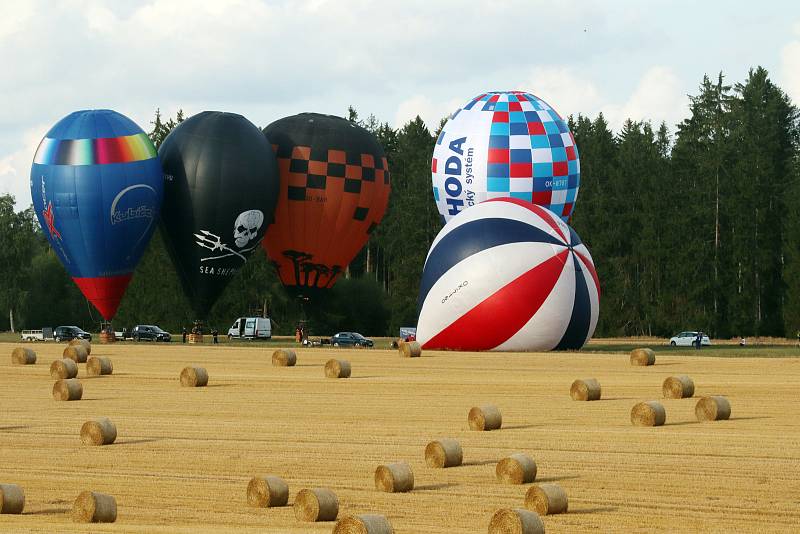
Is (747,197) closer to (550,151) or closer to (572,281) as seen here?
(550,151)

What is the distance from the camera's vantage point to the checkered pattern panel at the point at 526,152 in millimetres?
57844

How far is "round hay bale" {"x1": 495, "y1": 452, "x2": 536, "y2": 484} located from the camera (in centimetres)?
2094

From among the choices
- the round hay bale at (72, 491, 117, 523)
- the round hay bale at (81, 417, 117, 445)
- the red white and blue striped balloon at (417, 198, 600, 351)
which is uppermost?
the red white and blue striped balloon at (417, 198, 600, 351)

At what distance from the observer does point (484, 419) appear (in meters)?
27.4

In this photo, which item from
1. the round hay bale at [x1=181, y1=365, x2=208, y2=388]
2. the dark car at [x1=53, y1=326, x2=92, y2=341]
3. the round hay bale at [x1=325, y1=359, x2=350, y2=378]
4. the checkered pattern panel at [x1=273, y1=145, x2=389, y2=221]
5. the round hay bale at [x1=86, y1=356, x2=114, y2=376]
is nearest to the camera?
the round hay bale at [x1=181, y1=365, x2=208, y2=388]

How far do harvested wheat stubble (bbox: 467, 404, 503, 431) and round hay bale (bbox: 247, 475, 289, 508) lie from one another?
8513mm

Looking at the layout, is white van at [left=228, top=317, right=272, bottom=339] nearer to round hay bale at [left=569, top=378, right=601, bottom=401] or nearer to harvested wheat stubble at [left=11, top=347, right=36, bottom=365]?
harvested wheat stubble at [left=11, top=347, right=36, bottom=365]

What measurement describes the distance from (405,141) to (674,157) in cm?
2354

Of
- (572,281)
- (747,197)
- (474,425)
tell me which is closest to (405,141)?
(747,197)

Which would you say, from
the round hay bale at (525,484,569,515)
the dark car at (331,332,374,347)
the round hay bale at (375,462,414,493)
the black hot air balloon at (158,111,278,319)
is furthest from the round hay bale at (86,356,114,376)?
the dark car at (331,332,374,347)

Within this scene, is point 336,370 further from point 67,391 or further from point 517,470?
point 517,470

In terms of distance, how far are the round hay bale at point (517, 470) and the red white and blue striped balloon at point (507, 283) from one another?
26.3 meters

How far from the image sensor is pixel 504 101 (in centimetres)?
5894

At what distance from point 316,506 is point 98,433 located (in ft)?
27.8
